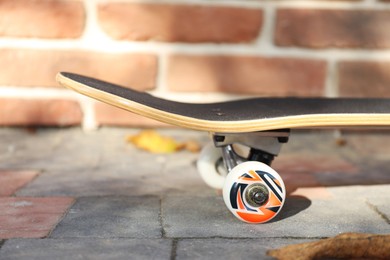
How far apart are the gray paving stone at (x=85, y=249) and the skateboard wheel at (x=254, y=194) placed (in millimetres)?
256

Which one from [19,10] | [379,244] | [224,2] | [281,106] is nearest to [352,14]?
[224,2]

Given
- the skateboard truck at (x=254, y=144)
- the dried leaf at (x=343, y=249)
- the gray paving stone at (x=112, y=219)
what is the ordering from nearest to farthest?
the dried leaf at (x=343, y=249)
the gray paving stone at (x=112, y=219)
the skateboard truck at (x=254, y=144)

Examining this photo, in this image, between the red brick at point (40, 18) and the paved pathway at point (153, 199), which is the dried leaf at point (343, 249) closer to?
the paved pathway at point (153, 199)

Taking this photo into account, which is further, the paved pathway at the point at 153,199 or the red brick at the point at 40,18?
the red brick at the point at 40,18

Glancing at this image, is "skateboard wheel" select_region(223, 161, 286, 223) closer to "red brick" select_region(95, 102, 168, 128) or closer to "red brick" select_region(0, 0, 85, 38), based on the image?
"red brick" select_region(95, 102, 168, 128)

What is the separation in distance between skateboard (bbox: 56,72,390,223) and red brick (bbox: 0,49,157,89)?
0.93 m

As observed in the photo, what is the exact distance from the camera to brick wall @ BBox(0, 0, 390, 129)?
9.71 ft

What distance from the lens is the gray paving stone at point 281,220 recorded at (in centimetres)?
176

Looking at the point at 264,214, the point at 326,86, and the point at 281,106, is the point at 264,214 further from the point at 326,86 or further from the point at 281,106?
the point at 326,86

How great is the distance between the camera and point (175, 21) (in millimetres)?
2963

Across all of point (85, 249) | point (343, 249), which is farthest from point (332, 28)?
point (85, 249)

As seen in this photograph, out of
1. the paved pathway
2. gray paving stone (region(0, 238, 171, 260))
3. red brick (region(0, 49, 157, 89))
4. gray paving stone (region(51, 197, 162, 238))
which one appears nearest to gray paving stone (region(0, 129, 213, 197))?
the paved pathway

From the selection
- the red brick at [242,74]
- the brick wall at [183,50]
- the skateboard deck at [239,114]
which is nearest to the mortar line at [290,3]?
the brick wall at [183,50]

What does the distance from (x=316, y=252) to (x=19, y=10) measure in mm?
1880
